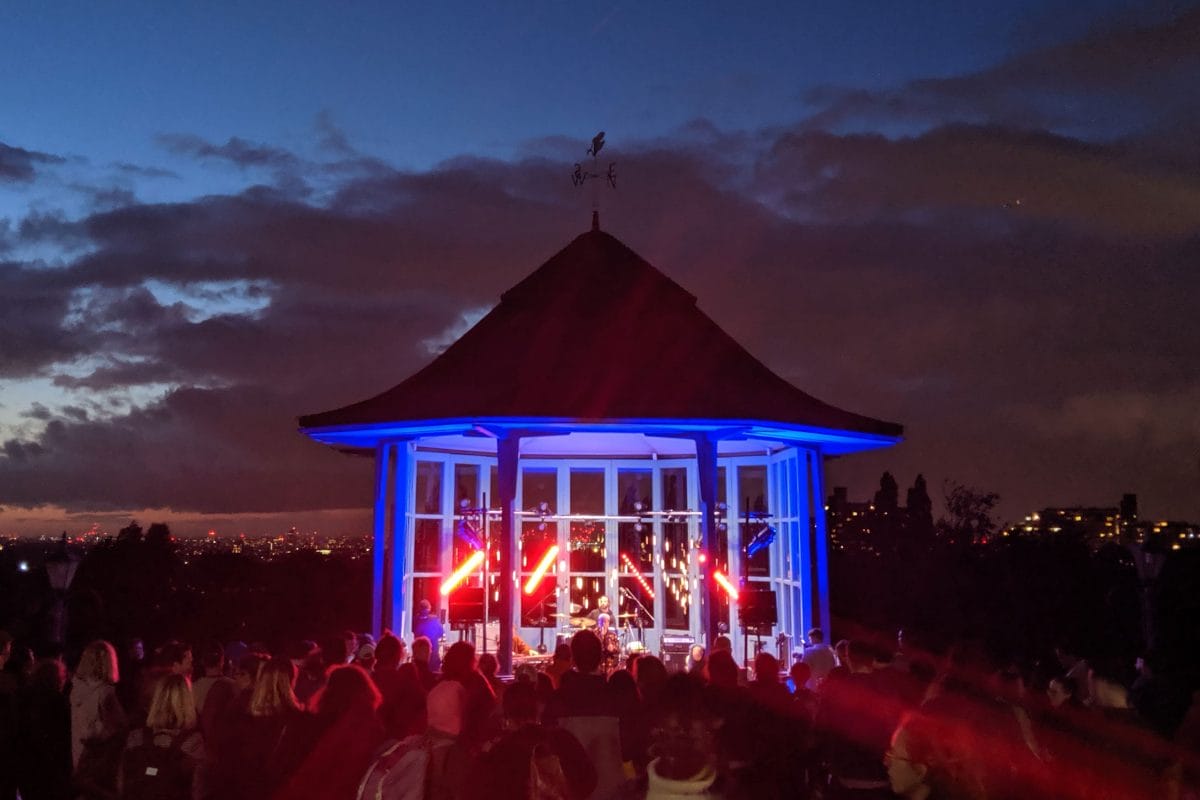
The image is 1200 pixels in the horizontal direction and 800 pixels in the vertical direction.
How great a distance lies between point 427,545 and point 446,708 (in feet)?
39.0

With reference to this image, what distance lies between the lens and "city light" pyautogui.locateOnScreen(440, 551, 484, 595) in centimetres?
1656

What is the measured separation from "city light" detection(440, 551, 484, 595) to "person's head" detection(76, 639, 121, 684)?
931cm

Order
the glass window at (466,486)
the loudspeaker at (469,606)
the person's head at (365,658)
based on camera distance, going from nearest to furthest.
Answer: the person's head at (365,658), the loudspeaker at (469,606), the glass window at (466,486)

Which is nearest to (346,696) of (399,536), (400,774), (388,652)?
(400,774)

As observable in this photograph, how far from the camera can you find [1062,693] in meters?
7.62

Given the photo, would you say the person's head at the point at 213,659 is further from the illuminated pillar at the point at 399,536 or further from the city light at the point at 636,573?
the city light at the point at 636,573

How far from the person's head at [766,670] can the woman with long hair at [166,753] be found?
359 cm

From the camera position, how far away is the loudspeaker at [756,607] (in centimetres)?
1296

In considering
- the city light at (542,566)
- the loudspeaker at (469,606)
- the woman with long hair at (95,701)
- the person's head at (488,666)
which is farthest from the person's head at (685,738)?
the city light at (542,566)

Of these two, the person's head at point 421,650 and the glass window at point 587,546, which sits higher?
the glass window at point 587,546

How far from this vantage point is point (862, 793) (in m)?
6.45

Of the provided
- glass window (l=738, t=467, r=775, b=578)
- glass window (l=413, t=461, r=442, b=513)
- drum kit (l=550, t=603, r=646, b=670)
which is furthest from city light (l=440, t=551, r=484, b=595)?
glass window (l=738, t=467, r=775, b=578)

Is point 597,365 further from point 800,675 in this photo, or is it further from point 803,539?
point 800,675

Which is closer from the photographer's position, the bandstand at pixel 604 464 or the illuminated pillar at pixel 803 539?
the bandstand at pixel 604 464
